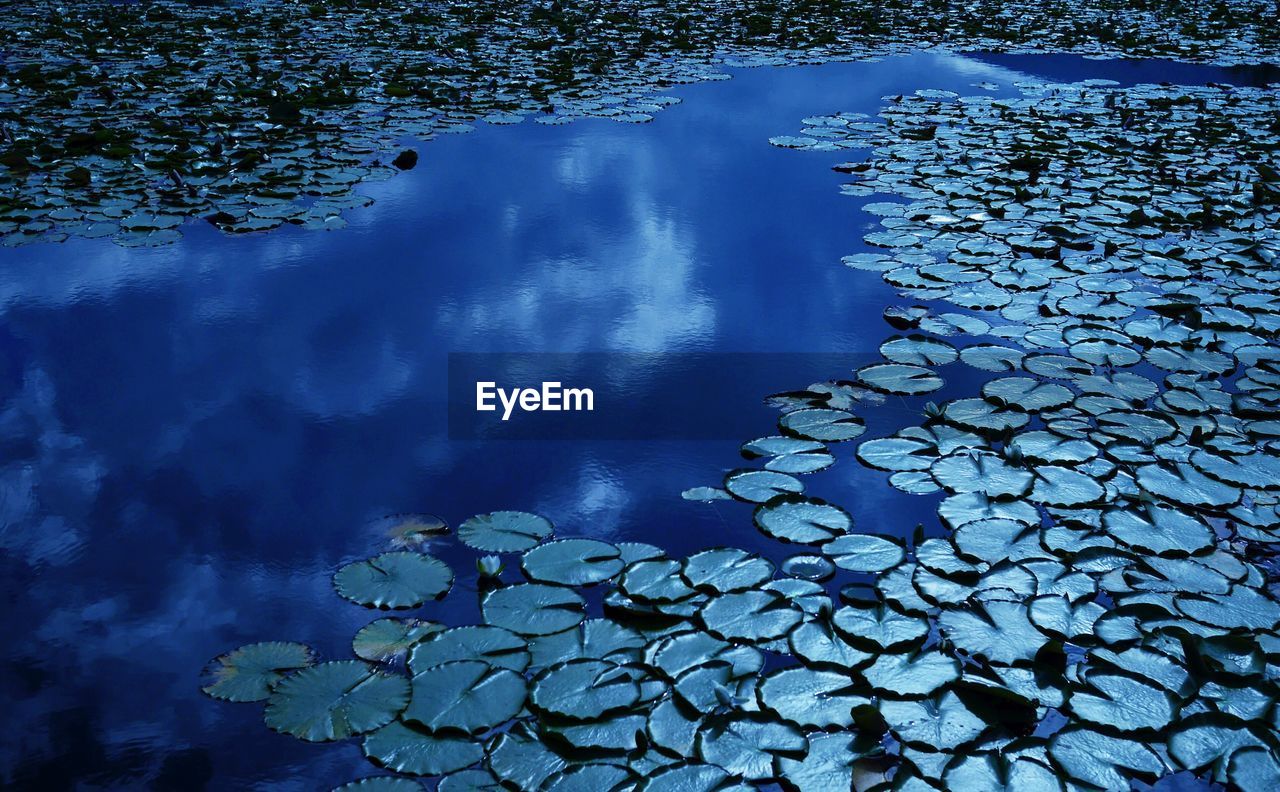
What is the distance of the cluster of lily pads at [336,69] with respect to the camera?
6.05 meters

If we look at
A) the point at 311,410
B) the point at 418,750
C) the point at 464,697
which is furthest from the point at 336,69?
the point at 418,750

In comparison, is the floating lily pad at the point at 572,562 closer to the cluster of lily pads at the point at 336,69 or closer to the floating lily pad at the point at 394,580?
the floating lily pad at the point at 394,580

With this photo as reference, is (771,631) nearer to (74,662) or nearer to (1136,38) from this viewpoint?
(74,662)

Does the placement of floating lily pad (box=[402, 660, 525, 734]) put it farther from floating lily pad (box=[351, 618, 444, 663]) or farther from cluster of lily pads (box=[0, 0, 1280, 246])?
cluster of lily pads (box=[0, 0, 1280, 246])

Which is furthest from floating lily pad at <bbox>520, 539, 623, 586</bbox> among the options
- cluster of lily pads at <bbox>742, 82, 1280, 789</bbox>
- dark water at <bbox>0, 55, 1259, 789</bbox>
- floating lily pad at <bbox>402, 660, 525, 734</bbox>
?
cluster of lily pads at <bbox>742, 82, 1280, 789</bbox>

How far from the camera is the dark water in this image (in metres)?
2.49

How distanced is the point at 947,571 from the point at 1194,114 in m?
7.28

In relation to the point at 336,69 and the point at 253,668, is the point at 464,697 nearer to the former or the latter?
the point at 253,668

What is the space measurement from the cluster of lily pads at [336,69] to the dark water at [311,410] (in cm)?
58

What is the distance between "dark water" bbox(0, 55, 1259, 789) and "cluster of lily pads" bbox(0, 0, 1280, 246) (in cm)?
58

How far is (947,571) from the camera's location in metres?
2.74

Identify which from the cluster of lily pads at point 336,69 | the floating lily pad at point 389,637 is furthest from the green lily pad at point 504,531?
the cluster of lily pads at point 336,69

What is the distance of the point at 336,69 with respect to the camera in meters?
9.31

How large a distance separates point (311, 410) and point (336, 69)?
6.59 meters
